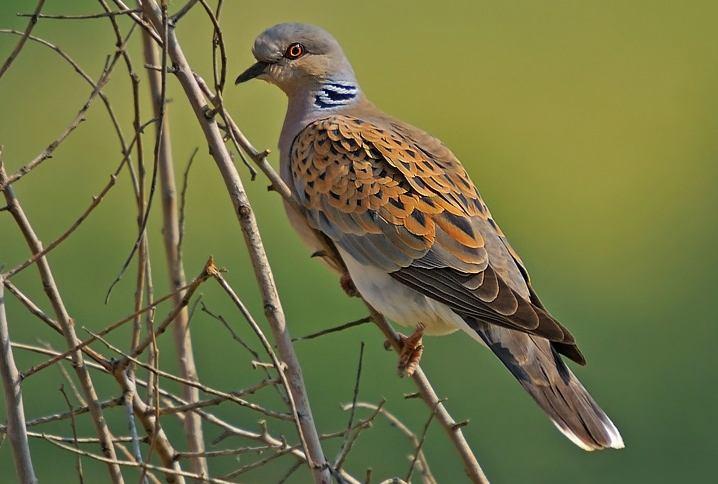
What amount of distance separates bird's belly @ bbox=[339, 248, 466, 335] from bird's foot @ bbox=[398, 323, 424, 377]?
4 centimetres

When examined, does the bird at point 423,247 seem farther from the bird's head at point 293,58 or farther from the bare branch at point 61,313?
the bare branch at point 61,313

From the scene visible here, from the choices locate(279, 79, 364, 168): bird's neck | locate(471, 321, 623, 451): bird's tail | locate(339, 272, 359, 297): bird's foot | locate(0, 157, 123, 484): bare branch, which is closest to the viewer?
locate(0, 157, 123, 484): bare branch

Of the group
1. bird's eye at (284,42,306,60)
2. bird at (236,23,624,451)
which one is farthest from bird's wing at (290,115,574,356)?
bird's eye at (284,42,306,60)

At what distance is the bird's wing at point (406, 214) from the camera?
275 cm

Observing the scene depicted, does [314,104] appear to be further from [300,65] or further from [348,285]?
[348,285]

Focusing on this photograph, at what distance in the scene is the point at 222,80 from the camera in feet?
7.01

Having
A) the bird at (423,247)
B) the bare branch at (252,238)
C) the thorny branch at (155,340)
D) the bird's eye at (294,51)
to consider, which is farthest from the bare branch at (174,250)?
the bird's eye at (294,51)

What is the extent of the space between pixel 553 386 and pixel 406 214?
0.61 meters

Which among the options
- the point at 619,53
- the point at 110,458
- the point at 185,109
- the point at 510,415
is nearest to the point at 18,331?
the point at 185,109

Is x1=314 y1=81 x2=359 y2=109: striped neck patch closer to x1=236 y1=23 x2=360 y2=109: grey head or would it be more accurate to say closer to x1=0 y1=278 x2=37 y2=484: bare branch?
x1=236 y1=23 x2=360 y2=109: grey head

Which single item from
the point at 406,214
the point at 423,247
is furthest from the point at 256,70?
the point at 423,247

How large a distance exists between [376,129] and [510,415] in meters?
1.95

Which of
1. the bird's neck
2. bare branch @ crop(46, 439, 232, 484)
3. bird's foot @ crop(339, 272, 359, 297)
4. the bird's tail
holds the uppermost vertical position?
the bird's neck

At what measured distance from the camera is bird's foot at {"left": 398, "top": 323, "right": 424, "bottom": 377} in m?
2.61
